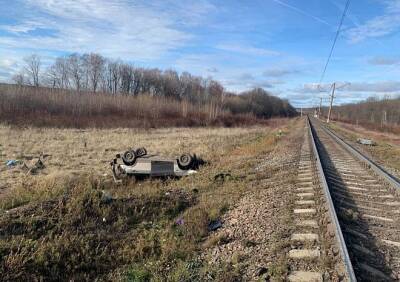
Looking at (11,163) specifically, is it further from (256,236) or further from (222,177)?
(256,236)

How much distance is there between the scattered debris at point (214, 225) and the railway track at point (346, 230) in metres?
1.37

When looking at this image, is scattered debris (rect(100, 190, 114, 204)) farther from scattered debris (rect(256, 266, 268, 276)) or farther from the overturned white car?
the overturned white car

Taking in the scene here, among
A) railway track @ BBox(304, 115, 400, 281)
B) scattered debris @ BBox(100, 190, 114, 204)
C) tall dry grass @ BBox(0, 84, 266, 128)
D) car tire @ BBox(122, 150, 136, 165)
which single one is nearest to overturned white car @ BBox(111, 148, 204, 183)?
car tire @ BBox(122, 150, 136, 165)

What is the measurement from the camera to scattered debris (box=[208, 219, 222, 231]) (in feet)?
22.0

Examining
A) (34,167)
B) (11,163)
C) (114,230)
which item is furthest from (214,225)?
(11,163)

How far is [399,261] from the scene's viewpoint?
4867 millimetres

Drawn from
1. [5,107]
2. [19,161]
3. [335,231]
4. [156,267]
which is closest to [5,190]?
[19,161]

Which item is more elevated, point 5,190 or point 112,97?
point 112,97

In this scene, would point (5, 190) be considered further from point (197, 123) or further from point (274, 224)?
point (197, 123)

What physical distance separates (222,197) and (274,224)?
252 centimetres

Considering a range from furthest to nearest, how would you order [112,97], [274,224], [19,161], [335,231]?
[112,97] < [19,161] < [274,224] < [335,231]

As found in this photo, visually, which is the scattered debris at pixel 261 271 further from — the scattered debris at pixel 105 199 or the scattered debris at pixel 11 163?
the scattered debris at pixel 11 163

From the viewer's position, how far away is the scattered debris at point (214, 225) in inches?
264

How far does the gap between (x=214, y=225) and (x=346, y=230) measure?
2270mm
